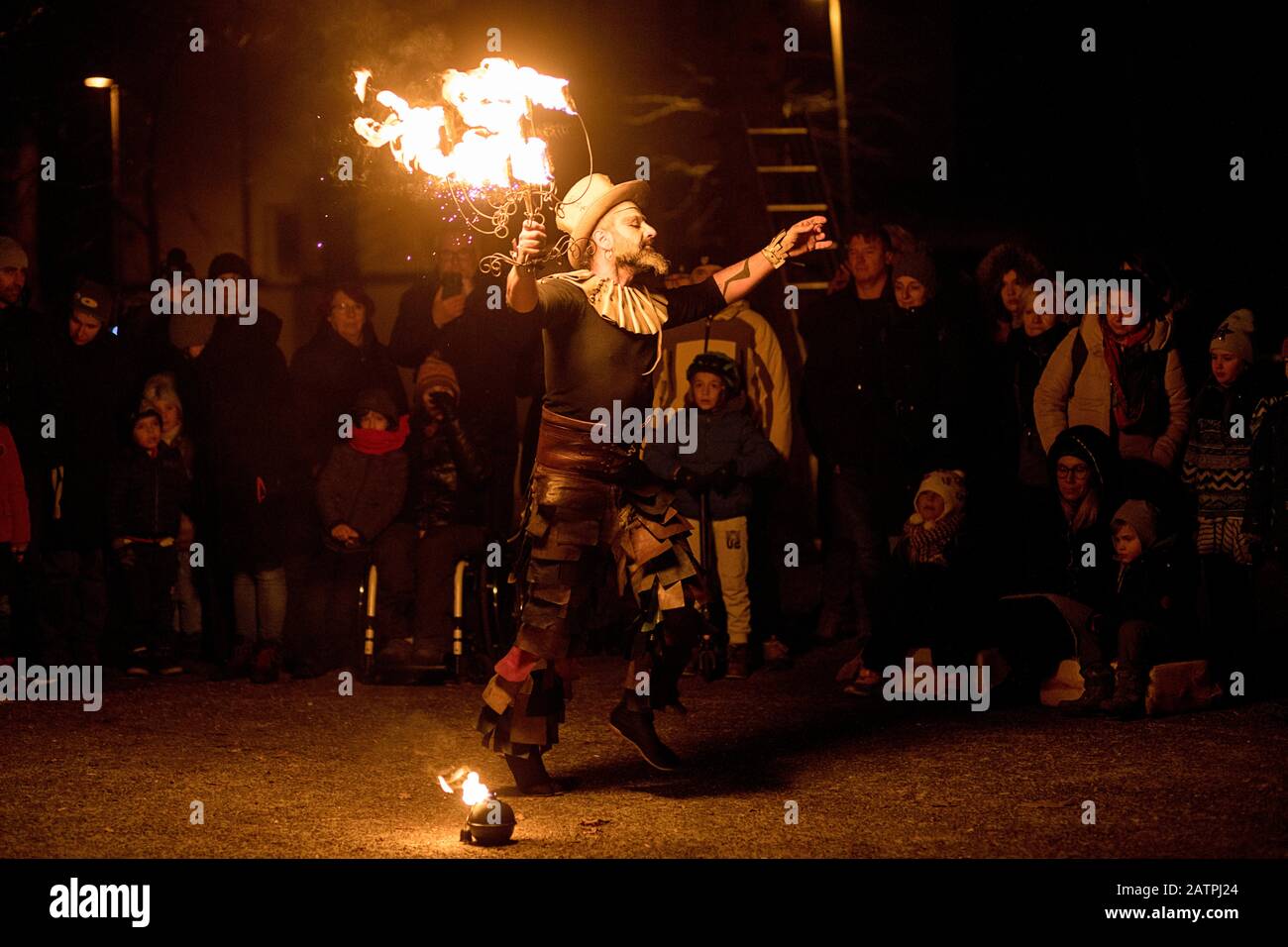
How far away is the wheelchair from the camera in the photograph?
365 inches

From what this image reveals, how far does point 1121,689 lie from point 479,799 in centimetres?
346

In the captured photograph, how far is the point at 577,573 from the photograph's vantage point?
22.6ft

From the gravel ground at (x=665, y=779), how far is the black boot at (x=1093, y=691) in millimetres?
165

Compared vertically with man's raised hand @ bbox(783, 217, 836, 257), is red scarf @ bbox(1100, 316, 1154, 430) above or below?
below

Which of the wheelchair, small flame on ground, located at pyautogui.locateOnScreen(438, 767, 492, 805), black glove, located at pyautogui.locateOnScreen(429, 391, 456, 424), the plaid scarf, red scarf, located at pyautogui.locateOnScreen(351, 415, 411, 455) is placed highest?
black glove, located at pyautogui.locateOnScreen(429, 391, 456, 424)

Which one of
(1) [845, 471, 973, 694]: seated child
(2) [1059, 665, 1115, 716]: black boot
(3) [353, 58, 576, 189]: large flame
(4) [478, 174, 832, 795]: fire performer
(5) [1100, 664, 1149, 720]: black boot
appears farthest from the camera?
(1) [845, 471, 973, 694]: seated child

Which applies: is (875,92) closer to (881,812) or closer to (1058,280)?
(1058,280)

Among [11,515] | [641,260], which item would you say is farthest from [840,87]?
[641,260]

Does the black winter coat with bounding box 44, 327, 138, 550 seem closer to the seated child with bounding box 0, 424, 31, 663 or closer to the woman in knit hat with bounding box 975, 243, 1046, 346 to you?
the seated child with bounding box 0, 424, 31, 663

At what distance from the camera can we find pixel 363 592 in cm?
941

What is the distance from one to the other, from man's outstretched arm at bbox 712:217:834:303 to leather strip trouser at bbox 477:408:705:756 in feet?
2.67

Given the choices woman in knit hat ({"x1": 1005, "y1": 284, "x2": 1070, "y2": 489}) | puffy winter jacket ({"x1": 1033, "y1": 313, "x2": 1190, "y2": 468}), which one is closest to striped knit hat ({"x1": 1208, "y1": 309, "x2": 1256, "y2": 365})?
puffy winter jacket ({"x1": 1033, "y1": 313, "x2": 1190, "y2": 468})

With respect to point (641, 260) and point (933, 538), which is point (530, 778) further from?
point (933, 538)

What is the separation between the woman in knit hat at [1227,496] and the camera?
27.7 feet
